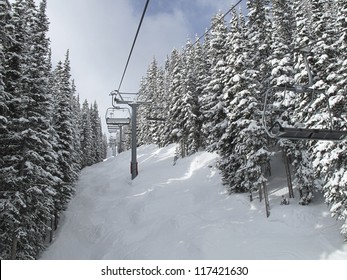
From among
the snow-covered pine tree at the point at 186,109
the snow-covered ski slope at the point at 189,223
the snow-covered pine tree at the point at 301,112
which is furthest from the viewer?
the snow-covered pine tree at the point at 186,109

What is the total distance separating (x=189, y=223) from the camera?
25.6 metres

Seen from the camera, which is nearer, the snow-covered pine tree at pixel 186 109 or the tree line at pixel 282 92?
the tree line at pixel 282 92

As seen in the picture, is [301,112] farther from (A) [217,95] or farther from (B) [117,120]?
(B) [117,120]

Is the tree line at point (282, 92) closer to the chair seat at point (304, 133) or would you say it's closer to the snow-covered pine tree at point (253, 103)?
the snow-covered pine tree at point (253, 103)

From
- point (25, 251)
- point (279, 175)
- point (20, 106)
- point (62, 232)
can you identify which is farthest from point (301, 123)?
point (62, 232)

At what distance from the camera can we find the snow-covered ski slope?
20.7 meters

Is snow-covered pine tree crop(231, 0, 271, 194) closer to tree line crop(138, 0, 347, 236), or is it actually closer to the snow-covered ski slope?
tree line crop(138, 0, 347, 236)

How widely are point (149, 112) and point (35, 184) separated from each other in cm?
5173

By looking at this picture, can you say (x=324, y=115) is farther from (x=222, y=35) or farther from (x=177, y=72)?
(x=177, y=72)

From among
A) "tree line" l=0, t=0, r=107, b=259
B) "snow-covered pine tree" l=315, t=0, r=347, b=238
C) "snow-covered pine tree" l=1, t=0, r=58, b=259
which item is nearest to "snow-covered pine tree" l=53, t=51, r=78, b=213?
"tree line" l=0, t=0, r=107, b=259

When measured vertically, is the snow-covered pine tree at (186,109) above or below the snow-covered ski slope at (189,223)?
above

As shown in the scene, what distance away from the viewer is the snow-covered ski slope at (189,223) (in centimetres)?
2066

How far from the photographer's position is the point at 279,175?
1271 inches

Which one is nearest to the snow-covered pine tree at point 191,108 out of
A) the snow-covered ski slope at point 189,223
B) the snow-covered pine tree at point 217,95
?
the snow-covered ski slope at point 189,223
